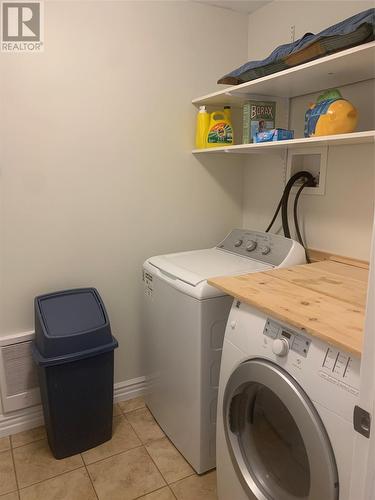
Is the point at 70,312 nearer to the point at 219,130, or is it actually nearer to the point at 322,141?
the point at 219,130

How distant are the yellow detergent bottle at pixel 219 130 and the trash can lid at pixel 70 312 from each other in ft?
3.52

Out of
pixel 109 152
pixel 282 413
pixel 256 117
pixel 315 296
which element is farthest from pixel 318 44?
pixel 282 413

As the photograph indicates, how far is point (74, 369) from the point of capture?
1734 millimetres

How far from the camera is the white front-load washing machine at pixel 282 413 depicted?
3.09 feet

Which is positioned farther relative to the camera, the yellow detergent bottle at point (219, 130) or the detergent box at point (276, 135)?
the yellow detergent bottle at point (219, 130)

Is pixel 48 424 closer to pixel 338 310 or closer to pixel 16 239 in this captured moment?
pixel 16 239

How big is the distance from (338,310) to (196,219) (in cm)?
130

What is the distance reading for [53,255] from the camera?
6.34ft

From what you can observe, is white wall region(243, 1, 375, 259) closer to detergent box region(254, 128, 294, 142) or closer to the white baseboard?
detergent box region(254, 128, 294, 142)

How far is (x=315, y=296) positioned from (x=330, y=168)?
84 cm

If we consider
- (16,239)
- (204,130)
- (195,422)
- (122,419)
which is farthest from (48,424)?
(204,130)

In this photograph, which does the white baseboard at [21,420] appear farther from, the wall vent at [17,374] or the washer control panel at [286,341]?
the washer control panel at [286,341]

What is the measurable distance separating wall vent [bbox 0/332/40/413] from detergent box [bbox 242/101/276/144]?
1540 millimetres

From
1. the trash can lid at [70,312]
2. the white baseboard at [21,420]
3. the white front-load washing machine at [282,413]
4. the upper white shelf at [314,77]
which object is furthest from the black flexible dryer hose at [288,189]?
the white baseboard at [21,420]
